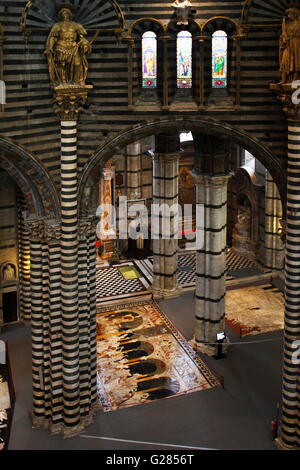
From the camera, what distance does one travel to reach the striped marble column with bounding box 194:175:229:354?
2295 centimetres

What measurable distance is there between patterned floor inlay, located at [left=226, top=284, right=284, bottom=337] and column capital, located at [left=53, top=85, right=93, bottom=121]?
10663 millimetres

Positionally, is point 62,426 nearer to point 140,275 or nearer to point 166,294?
point 166,294

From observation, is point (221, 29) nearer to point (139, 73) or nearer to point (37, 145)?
point (139, 73)

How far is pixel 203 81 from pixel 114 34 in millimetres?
2642

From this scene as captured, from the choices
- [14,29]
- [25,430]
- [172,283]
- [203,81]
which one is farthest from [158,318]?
[14,29]

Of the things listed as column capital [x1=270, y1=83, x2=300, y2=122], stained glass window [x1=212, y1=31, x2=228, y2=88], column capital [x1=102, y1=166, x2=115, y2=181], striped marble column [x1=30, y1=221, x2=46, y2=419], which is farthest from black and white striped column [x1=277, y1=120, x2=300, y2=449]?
column capital [x1=102, y1=166, x2=115, y2=181]

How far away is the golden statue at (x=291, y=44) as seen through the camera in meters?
17.2

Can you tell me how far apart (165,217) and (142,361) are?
6.23m

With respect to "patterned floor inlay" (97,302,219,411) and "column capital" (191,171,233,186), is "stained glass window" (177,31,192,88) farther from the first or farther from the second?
"patterned floor inlay" (97,302,219,411)

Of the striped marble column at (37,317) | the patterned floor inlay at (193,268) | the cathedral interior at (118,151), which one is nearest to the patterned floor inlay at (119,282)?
the patterned floor inlay at (193,268)

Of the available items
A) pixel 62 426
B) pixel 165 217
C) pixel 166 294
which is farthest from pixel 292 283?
pixel 166 294

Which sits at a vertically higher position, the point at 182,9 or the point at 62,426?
the point at 182,9

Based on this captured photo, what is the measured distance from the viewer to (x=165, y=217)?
27203mm

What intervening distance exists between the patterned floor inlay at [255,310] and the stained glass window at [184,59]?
9.54m
